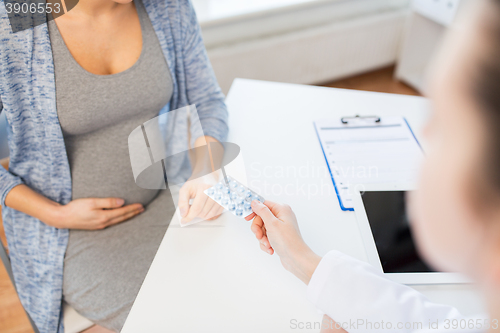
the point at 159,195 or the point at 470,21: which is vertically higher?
the point at 470,21

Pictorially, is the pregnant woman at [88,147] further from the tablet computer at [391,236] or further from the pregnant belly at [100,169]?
the tablet computer at [391,236]

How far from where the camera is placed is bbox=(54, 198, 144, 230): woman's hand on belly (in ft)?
2.64

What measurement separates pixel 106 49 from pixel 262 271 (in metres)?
0.62

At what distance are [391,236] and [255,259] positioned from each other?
0.84ft

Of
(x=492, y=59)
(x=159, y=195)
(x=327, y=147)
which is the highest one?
(x=492, y=59)

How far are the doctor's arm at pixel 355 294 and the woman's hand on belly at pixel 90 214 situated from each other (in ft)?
1.45

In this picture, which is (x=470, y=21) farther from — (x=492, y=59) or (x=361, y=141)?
(x=361, y=141)

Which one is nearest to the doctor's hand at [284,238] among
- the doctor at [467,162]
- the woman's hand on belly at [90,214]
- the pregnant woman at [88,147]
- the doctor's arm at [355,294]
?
the doctor's arm at [355,294]

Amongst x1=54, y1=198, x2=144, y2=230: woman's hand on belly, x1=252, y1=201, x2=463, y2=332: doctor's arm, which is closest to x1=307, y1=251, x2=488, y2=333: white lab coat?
x1=252, y1=201, x2=463, y2=332: doctor's arm

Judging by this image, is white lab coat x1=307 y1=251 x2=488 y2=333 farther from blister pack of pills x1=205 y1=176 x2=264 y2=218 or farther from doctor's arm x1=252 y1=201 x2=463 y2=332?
blister pack of pills x1=205 y1=176 x2=264 y2=218

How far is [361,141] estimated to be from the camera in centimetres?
87

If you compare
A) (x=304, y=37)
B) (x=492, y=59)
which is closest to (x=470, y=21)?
(x=492, y=59)

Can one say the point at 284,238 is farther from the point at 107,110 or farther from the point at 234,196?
the point at 107,110

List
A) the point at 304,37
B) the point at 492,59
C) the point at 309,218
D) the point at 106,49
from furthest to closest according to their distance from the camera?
the point at 304,37 < the point at 106,49 < the point at 309,218 < the point at 492,59
